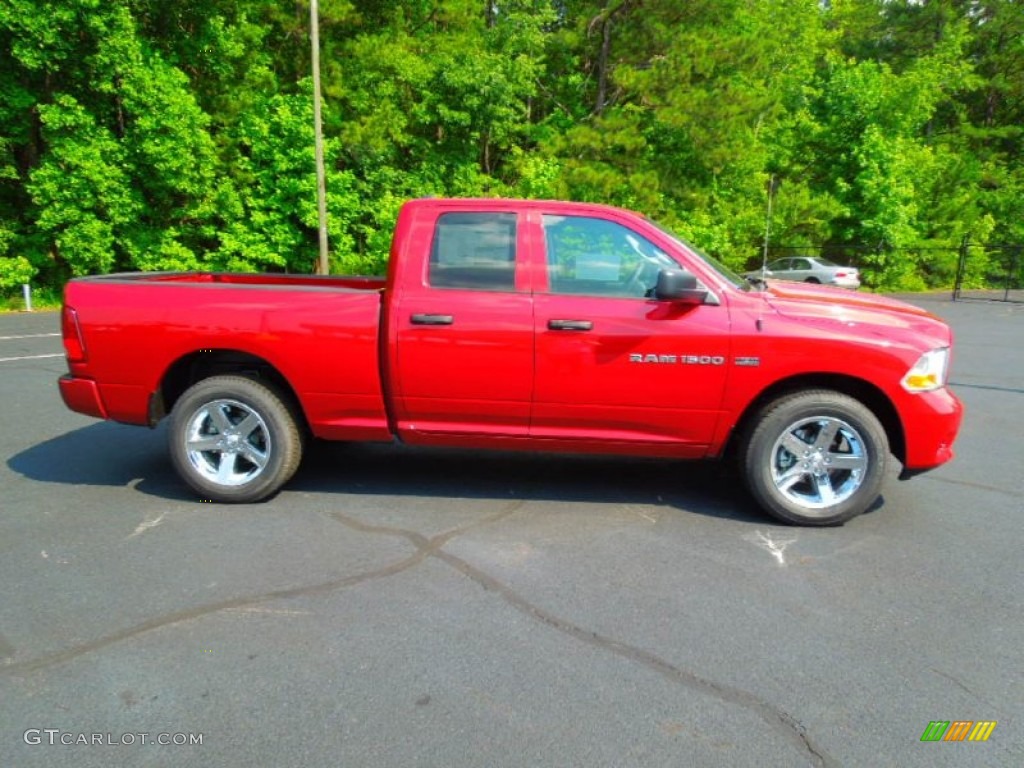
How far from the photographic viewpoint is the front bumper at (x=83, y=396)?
433 centimetres

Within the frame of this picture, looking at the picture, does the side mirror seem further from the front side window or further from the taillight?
the taillight

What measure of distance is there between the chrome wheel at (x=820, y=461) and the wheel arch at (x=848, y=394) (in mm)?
Answer: 229

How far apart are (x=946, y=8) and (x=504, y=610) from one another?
44.2 metres

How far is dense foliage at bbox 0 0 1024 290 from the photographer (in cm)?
1814

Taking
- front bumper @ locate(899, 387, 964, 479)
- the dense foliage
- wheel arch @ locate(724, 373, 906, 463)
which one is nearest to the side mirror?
wheel arch @ locate(724, 373, 906, 463)

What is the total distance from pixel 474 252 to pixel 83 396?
2.68m

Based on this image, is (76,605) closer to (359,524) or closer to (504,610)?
(359,524)

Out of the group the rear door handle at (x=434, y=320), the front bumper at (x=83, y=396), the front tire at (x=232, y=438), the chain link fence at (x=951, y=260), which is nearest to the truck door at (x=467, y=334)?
the rear door handle at (x=434, y=320)

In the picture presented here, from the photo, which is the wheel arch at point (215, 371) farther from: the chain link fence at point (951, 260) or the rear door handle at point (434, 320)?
the chain link fence at point (951, 260)

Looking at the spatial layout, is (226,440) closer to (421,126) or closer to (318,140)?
(318,140)

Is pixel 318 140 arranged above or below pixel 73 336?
above

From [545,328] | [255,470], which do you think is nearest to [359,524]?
[255,470]

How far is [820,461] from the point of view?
402 cm

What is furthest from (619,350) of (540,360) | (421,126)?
(421,126)
